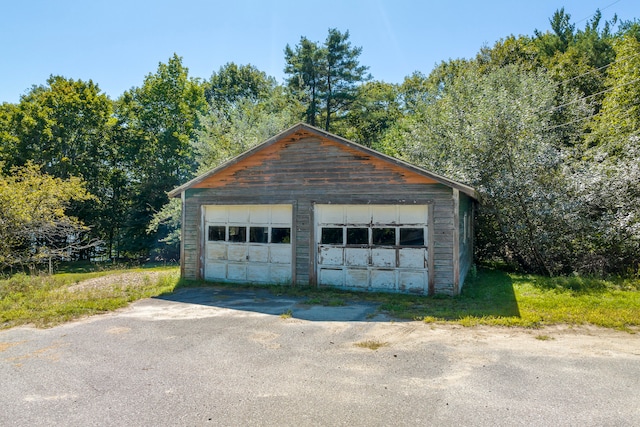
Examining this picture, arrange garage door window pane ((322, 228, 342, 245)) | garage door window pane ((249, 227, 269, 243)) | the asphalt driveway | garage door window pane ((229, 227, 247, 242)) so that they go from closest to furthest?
the asphalt driveway → garage door window pane ((322, 228, 342, 245)) → garage door window pane ((249, 227, 269, 243)) → garage door window pane ((229, 227, 247, 242))

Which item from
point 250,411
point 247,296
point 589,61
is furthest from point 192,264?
point 589,61

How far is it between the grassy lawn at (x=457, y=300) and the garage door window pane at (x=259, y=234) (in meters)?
1.45

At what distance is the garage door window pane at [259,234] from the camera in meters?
10.9

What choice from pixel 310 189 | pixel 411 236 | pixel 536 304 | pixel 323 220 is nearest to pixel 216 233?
pixel 310 189

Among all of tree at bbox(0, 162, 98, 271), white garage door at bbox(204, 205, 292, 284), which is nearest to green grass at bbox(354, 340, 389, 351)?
Result: white garage door at bbox(204, 205, 292, 284)

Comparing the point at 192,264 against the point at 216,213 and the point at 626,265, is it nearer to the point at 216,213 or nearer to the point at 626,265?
the point at 216,213

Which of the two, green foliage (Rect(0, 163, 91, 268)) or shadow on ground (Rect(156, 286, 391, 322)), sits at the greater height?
green foliage (Rect(0, 163, 91, 268))

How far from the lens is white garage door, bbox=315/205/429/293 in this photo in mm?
9523

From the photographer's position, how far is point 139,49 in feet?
53.2

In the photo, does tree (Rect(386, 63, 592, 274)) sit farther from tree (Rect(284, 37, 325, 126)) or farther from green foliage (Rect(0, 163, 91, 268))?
tree (Rect(284, 37, 325, 126))

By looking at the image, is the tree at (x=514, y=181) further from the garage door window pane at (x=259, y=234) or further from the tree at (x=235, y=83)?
the tree at (x=235, y=83)

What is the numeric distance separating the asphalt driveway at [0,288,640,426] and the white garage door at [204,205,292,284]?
11.4 ft

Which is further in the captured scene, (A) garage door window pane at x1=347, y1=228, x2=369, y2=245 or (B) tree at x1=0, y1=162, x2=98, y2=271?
(B) tree at x1=0, y1=162, x2=98, y2=271

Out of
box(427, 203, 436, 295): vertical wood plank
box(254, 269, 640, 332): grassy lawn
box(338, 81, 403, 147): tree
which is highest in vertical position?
box(338, 81, 403, 147): tree
